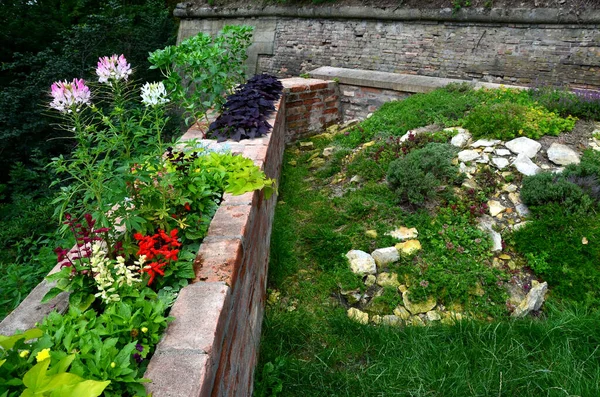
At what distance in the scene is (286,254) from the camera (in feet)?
12.1

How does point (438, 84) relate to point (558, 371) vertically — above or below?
above

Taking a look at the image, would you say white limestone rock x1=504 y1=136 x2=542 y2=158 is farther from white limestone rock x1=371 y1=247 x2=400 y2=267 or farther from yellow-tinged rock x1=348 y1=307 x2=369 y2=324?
yellow-tinged rock x1=348 y1=307 x2=369 y2=324

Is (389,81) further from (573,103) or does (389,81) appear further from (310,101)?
(573,103)

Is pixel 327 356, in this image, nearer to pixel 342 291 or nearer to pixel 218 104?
pixel 342 291

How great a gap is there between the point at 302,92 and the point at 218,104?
1739 mm

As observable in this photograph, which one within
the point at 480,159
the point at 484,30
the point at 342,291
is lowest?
the point at 342,291

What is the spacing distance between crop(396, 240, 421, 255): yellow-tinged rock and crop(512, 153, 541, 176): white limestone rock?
136 cm

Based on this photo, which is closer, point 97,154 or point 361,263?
point 97,154

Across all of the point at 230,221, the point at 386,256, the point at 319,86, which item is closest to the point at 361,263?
the point at 386,256

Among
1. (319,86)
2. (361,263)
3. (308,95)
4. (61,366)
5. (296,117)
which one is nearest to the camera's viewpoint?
(61,366)

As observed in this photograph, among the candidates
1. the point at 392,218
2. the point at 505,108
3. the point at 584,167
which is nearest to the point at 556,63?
the point at 505,108

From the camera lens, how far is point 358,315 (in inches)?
123

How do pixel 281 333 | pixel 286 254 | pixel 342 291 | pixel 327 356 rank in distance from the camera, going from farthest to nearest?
pixel 286 254 < pixel 342 291 < pixel 281 333 < pixel 327 356

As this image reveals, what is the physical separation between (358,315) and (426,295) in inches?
20.3
